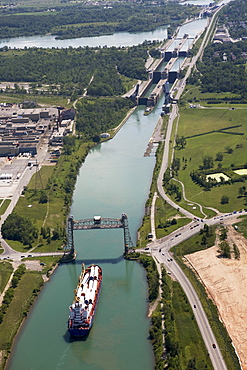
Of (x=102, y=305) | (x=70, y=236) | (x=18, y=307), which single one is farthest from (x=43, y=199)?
(x=102, y=305)

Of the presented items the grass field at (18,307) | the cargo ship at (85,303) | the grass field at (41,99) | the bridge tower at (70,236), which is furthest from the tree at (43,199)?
the grass field at (41,99)

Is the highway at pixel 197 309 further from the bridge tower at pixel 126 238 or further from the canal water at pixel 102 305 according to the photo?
the bridge tower at pixel 126 238

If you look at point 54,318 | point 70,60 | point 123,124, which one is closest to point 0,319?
point 54,318

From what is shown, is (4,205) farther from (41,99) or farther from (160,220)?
(41,99)

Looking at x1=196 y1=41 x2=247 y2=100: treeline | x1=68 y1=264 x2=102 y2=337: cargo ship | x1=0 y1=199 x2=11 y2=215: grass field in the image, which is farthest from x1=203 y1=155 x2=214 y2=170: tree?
x1=196 y1=41 x2=247 y2=100: treeline

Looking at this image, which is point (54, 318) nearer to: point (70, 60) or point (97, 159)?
point (97, 159)

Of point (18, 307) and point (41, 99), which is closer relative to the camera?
point (18, 307)

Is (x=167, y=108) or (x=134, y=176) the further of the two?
(x=167, y=108)
